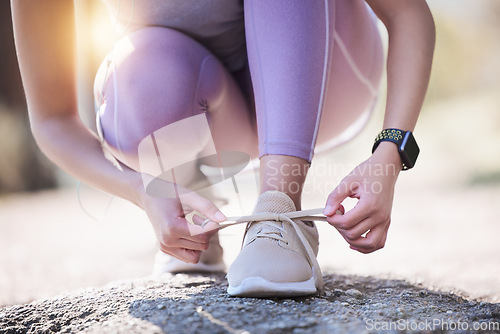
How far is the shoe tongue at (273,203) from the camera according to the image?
85cm

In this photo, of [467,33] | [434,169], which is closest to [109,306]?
[434,169]

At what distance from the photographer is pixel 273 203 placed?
0.85 meters

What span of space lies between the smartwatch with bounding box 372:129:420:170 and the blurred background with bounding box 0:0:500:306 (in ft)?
0.85

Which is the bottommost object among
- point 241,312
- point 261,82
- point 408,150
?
point 241,312

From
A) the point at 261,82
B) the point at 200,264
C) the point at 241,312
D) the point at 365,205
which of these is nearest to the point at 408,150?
the point at 365,205

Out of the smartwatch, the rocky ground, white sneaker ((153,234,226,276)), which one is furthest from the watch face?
white sneaker ((153,234,226,276))

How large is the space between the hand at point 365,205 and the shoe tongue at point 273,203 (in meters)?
0.08

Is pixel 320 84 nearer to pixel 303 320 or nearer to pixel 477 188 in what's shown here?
pixel 303 320

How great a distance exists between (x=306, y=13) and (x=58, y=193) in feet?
Answer: 15.5

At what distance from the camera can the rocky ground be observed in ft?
2.27

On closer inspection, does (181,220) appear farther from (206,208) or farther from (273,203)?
(273,203)

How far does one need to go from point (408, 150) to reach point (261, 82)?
0.97 feet

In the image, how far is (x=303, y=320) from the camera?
0.70m

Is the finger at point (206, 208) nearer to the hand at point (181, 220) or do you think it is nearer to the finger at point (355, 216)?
the hand at point (181, 220)
